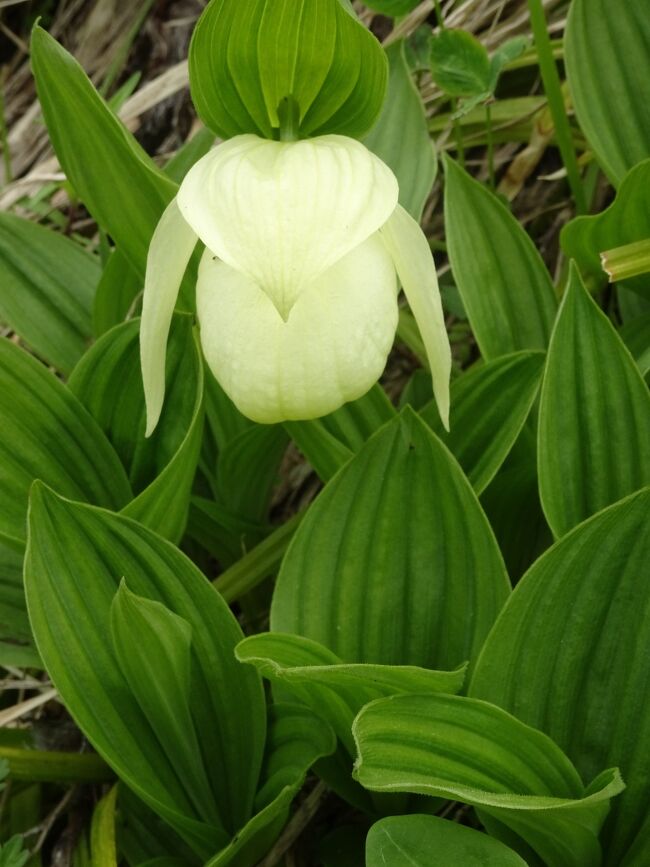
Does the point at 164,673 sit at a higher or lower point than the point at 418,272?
lower

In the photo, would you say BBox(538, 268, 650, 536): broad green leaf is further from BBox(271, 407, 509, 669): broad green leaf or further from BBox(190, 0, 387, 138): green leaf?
BBox(190, 0, 387, 138): green leaf

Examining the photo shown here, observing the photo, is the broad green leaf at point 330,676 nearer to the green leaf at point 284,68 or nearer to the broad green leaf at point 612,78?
the green leaf at point 284,68

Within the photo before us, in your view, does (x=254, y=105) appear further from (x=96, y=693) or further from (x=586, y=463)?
(x=96, y=693)

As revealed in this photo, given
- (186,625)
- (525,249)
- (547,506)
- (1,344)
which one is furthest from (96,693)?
(525,249)

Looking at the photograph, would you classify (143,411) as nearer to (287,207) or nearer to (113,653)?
(113,653)

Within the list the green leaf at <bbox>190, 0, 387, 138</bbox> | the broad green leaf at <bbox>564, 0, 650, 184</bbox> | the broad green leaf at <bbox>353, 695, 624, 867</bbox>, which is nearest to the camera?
the broad green leaf at <bbox>353, 695, 624, 867</bbox>

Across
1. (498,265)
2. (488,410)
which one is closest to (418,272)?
(488,410)

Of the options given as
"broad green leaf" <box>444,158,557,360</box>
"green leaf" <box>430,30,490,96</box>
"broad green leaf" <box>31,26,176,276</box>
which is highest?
"broad green leaf" <box>31,26,176,276</box>

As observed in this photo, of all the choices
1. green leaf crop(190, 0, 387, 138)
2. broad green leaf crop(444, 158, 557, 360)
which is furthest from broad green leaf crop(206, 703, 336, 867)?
green leaf crop(190, 0, 387, 138)
